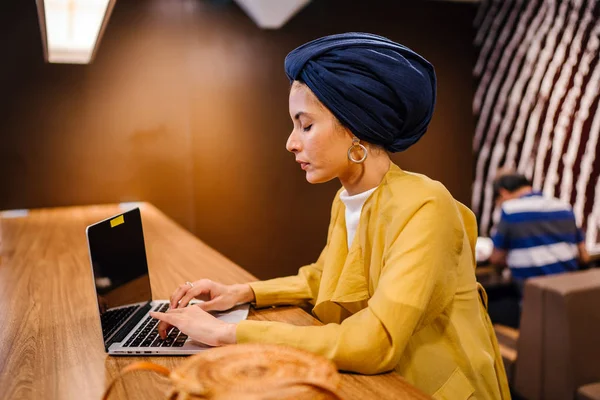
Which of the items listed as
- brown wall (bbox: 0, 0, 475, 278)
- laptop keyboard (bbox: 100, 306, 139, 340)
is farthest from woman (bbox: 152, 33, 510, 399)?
brown wall (bbox: 0, 0, 475, 278)

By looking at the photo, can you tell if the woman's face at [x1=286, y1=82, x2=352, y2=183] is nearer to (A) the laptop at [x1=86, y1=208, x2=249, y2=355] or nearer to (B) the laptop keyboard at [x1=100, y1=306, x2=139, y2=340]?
(A) the laptop at [x1=86, y1=208, x2=249, y2=355]

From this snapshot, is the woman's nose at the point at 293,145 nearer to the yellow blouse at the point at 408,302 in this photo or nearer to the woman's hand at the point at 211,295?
the yellow blouse at the point at 408,302

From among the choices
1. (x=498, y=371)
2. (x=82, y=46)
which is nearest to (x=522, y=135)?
(x=82, y=46)

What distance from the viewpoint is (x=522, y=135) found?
4.70 m

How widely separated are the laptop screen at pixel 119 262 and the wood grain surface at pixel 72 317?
3.7 inches

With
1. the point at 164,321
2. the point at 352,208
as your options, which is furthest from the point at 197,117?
the point at 164,321

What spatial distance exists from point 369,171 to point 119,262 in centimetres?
61

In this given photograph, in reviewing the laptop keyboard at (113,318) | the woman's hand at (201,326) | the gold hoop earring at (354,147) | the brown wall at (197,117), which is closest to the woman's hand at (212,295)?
the laptop keyboard at (113,318)

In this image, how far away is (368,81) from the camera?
1.09 m

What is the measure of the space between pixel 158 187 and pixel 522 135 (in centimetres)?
297

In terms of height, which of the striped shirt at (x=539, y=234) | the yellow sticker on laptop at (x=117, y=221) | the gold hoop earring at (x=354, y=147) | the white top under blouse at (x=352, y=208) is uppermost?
the gold hoop earring at (x=354, y=147)

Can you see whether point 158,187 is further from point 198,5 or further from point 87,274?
point 87,274

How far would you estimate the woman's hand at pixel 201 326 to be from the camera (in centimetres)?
104

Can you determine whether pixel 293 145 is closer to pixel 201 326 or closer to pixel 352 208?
pixel 352 208
